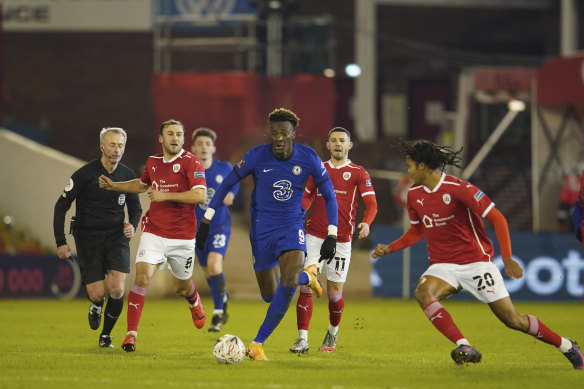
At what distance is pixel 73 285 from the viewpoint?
20.3 m

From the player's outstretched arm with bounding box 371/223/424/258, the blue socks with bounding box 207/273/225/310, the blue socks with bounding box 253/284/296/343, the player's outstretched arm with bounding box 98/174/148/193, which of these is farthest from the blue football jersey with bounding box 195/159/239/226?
the player's outstretched arm with bounding box 371/223/424/258

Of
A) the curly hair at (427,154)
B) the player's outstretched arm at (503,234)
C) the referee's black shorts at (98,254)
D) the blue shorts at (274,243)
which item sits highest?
the curly hair at (427,154)

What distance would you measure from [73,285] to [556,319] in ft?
29.7

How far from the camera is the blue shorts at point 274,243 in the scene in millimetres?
10250

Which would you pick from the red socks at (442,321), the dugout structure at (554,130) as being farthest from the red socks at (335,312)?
the dugout structure at (554,130)

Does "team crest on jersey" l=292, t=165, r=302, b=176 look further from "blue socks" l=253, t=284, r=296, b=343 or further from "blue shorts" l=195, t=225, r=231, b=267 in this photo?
"blue shorts" l=195, t=225, r=231, b=267

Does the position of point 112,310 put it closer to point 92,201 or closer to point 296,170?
point 92,201

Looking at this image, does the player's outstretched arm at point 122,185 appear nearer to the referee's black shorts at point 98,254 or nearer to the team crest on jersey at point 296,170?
the referee's black shorts at point 98,254

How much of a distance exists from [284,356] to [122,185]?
7.90ft

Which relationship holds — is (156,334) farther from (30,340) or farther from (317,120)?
(317,120)

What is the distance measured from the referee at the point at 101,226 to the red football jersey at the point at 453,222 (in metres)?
3.37

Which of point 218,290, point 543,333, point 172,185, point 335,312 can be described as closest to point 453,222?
point 543,333

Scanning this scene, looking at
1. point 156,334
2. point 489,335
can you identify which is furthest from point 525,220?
point 156,334

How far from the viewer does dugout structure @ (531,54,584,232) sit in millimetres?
22359
